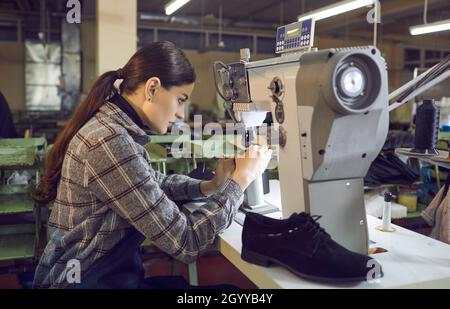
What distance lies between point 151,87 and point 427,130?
87 cm

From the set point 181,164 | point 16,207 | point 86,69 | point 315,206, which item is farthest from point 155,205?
point 86,69

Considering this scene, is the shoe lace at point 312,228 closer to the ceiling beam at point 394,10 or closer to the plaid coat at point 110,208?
the plaid coat at point 110,208

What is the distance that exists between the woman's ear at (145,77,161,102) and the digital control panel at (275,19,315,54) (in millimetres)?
414

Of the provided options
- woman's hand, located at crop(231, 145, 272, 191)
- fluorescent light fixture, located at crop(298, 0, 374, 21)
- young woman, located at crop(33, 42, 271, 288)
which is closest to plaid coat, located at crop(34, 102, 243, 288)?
young woman, located at crop(33, 42, 271, 288)

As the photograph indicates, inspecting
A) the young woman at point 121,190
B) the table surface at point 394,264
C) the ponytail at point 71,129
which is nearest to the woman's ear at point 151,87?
the young woman at point 121,190

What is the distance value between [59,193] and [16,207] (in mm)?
1819

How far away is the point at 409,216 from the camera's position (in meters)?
3.40

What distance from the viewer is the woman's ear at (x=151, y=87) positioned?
129cm

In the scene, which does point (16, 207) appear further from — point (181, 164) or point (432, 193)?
point (432, 193)

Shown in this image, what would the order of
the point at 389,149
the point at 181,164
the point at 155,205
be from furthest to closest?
the point at 181,164
the point at 389,149
the point at 155,205

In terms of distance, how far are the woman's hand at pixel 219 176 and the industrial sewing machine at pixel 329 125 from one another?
23cm

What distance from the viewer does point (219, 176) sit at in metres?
1.59

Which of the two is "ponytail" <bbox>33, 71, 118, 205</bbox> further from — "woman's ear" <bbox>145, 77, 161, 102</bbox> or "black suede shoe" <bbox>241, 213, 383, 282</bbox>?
"black suede shoe" <bbox>241, 213, 383, 282</bbox>

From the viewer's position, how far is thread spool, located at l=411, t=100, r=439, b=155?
1454 millimetres
